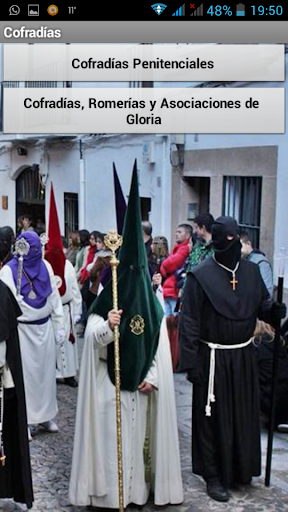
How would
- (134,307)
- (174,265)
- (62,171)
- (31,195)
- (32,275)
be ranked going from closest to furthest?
(134,307)
(32,275)
(174,265)
(62,171)
(31,195)

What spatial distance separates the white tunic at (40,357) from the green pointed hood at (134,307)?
4.80 feet

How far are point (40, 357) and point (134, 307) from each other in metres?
1.77

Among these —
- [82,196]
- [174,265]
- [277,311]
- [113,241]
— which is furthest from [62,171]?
[113,241]

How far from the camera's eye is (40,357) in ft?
17.4

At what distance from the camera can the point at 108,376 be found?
154 inches

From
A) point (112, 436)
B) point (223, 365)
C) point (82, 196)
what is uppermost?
point (82, 196)

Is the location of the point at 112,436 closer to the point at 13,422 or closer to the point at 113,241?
the point at 13,422

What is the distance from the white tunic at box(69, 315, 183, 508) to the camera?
12.6 ft

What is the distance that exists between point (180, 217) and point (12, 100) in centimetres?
460

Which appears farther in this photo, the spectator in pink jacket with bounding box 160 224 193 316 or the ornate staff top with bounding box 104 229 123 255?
the spectator in pink jacket with bounding box 160 224 193 316

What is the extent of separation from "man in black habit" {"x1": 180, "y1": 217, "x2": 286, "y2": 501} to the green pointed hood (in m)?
0.38
